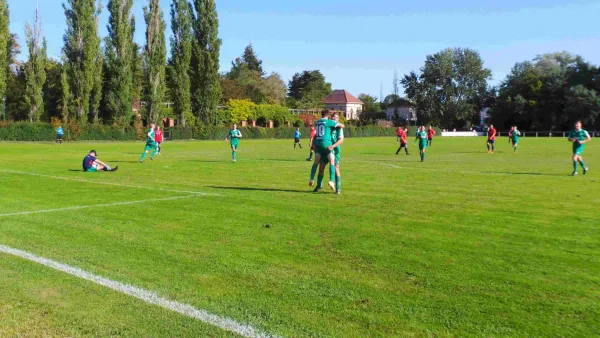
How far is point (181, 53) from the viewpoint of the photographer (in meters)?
67.4

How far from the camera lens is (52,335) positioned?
4309mm

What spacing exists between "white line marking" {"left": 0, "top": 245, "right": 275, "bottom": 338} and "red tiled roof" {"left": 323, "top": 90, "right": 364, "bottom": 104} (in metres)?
150

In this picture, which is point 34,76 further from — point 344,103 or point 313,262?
point 344,103

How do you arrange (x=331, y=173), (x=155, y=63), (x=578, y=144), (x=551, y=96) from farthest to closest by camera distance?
(x=551, y=96)
(x=155, y=63)
(x=578, y=144)
(x=331, y=173)

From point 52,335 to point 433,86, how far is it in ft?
419

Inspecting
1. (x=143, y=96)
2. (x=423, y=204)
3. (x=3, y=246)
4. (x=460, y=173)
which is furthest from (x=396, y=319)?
(x=143, y=96)

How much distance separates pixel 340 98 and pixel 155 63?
9630 centimetres

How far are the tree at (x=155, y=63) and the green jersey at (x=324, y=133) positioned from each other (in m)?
55.4

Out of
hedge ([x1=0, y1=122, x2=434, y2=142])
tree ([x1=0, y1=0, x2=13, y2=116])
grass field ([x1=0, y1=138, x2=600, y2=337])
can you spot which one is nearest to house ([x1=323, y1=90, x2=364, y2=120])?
hedge ([x1=0, y1=122, x2=434, y2=142])

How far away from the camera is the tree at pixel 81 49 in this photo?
60562 mm

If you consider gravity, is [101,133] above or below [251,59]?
below

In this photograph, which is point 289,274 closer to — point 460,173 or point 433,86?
point 460,173

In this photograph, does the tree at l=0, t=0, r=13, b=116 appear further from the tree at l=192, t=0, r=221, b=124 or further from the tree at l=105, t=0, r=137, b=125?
the tree at l=192, t=0, r=221, b=124

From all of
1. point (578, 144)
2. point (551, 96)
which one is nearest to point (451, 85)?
point (551, 96)
